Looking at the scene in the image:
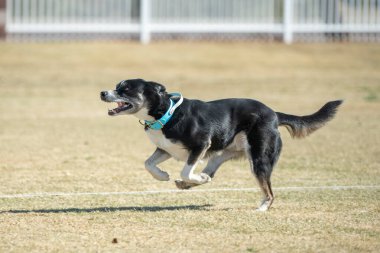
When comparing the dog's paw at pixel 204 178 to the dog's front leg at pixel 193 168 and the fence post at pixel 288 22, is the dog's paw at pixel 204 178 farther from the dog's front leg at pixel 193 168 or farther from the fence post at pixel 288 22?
the fence post at pixel 288 22

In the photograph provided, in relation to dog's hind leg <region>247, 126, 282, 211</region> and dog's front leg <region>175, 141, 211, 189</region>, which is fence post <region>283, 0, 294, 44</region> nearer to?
dog's hind leg <region>247, 126, 282, 211</region>

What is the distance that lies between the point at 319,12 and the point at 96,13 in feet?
24.7

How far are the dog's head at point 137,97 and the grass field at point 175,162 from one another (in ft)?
3.62

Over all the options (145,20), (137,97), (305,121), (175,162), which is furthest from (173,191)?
(145,20)

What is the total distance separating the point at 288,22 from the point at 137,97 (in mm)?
19538

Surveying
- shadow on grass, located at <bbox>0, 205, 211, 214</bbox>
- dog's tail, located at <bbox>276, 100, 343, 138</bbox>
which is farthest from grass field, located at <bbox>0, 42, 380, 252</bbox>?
dog's tail, located at <bbox>276, 100, 343, 138</bbox>

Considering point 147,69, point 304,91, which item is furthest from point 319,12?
point 147,69

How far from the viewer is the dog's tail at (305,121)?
9.76 meters

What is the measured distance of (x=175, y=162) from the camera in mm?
13406

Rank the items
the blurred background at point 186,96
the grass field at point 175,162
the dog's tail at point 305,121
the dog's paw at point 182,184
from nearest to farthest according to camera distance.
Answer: the grass field at point 175,162, the blurred background at point 186,96, the dog's paw at point 182,184, the dog's tail at point 305,121

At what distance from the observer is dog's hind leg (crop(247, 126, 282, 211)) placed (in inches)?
359

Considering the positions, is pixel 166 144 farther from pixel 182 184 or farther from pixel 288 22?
pixel 288 22

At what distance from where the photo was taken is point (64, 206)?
9.29m

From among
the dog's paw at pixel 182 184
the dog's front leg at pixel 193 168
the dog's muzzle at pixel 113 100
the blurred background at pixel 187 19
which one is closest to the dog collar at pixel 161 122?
the dog's muzzle at pixel 113 100
